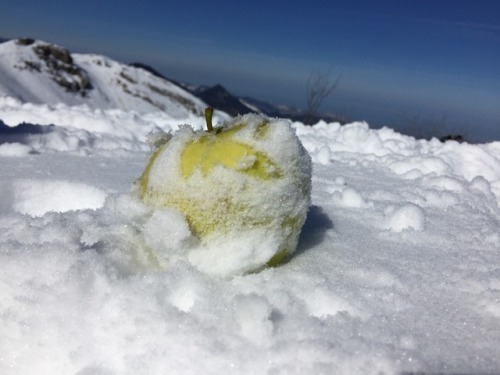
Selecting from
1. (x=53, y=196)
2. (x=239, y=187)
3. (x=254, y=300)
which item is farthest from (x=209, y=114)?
(x=53, y=196)

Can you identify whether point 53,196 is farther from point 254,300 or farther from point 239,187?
point 254,300

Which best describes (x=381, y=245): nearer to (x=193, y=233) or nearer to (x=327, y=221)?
(x=327, y=221)

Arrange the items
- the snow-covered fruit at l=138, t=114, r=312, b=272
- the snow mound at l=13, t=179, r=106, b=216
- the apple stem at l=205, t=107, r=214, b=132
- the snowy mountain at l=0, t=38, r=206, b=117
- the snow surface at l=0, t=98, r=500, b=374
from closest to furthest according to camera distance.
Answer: the snow surface at l=0, t=98, r=500, b=374, the snow-covered fruit at l=138, t=114, r=312, b=272, the apple stem at l=205, t=107, r=214, b=132, the snow mound at l=13, t=179, r=106, b=216, the snowy mountain at l=0, t=38, r=206, b=117

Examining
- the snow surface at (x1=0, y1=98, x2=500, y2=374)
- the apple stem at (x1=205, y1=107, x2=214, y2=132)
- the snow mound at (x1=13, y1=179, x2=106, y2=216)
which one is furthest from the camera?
the snow mound at (x1=13, y1=179, x2=106, y2=216)

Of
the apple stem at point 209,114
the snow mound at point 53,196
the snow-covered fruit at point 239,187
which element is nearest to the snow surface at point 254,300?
the snow-covered fruit at point 239,187

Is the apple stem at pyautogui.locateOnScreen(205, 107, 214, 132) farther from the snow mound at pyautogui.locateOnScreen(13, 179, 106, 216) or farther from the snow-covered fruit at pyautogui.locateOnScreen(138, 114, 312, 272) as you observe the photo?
the snow mound at pyautogui.locateOnScreen(13, 179, 106, 216)

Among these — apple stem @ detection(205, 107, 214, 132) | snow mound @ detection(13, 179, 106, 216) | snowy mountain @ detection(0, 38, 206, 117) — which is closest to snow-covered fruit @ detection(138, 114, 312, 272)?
apple stem @ detection(205, 107, 214, 132)
